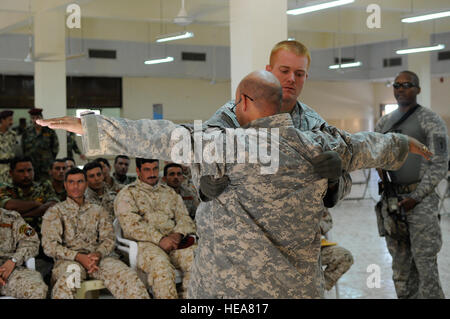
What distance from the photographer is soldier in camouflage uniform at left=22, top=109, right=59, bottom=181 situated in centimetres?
758

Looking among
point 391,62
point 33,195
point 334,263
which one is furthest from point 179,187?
point 391,62

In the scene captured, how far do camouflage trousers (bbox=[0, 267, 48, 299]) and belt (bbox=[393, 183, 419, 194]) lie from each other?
8.35 feet

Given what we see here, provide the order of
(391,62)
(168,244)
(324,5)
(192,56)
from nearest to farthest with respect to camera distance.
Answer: (168,244), (324,5), (192,56), (391,62)

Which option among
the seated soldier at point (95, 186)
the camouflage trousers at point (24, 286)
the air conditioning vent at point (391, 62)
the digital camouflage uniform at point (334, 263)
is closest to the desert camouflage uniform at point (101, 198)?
the seated soldier at point (95, 186)

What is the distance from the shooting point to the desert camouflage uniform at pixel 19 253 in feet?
11.9

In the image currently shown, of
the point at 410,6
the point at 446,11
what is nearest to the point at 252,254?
the point at 446,11

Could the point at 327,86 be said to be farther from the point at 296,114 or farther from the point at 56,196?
the point at 296,114

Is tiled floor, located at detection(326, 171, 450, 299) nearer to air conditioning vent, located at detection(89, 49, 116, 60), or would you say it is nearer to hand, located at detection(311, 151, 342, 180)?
hand, located at detection(311, 151, 342, 180)

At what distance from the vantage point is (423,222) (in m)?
3.77

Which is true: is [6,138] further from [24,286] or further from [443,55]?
[443,55]

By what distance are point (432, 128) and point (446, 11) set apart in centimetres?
442

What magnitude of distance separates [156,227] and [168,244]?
0.22m

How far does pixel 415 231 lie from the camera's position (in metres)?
3.78
